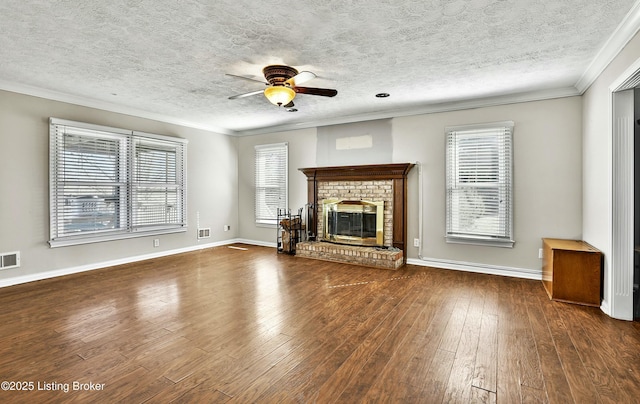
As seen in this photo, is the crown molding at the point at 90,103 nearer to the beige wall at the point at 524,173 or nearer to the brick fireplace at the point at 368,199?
the brick fireplace at the point at 368,199

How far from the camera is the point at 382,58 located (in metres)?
3.22

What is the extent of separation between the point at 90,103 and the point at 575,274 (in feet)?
21.9

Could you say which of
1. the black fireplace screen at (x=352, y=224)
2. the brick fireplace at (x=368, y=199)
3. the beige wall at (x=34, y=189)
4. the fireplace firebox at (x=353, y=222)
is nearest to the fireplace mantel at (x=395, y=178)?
the brick fireplace at (x=368, y=199)

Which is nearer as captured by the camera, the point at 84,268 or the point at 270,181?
the point at 84,268

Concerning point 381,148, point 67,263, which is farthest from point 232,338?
point 381,148

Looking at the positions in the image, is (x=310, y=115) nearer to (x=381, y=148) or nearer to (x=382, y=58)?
(x=381, y=148)

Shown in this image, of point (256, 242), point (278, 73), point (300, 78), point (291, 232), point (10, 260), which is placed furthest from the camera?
point (256, 242)

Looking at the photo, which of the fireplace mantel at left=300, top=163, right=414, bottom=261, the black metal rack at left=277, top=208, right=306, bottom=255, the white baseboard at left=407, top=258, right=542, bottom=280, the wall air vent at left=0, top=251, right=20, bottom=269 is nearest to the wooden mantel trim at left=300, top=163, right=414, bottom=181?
the fireplace mantel at left=300, top=163, right=414, bottom=261

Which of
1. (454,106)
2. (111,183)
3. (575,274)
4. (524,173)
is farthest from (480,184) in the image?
(111,183)

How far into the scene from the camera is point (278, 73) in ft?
11.0

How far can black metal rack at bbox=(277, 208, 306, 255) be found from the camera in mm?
5953

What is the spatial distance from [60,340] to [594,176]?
Answer: 5393 millimetres

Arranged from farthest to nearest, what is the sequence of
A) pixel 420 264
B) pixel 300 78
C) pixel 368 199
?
pixel 368 199 → pixel 420 264 → pixel 300 78

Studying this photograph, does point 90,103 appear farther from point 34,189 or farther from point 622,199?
point 622,199
